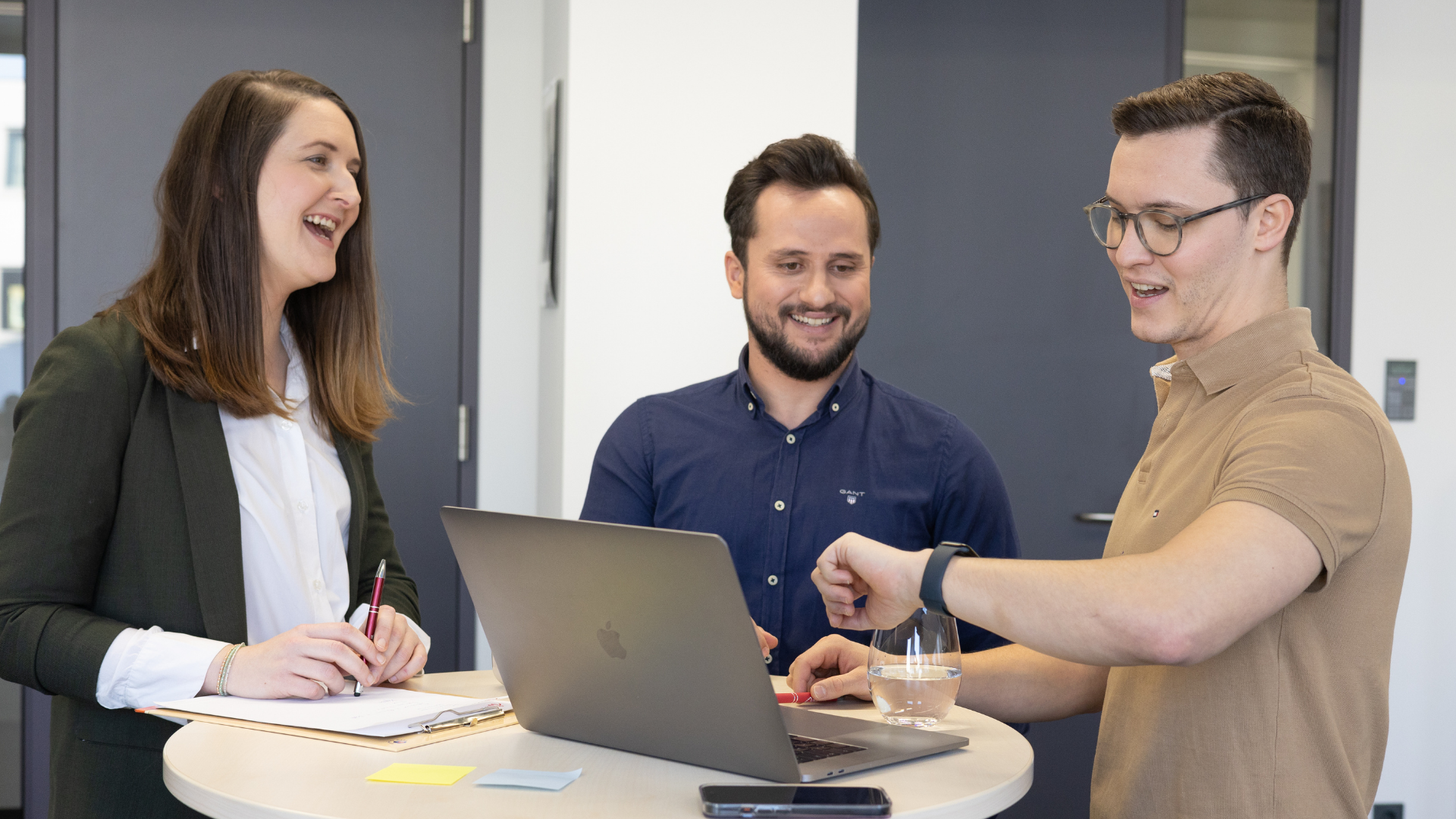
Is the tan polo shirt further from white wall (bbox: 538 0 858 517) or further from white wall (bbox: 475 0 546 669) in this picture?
white wall (bbox: 475 0 546 669)

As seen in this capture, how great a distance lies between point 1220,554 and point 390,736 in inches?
35.4

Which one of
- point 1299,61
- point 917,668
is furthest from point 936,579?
point 1299,61

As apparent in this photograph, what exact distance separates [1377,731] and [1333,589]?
0.19 meters

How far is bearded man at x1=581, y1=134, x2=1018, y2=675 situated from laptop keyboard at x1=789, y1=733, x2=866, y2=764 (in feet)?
2.22

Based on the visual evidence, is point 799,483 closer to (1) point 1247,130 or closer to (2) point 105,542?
(1) point 1247,130

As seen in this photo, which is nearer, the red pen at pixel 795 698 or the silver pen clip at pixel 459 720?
the silver pen clip at pixel 459 720

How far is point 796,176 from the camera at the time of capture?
6.88 feet

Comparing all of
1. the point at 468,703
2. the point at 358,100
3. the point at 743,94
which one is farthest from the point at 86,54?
the point at 468,703

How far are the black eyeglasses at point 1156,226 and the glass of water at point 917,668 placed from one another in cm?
52

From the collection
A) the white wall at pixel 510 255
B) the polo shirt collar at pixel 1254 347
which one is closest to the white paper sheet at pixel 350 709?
the polo shirt collar at pixel 1254 347

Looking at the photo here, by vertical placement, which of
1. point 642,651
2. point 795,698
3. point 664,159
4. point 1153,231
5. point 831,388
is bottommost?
point 795,698

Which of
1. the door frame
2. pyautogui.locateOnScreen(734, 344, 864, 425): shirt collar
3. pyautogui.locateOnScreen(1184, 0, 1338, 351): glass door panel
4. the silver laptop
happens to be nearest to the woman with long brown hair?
the silver laptop

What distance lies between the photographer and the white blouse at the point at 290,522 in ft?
5.55

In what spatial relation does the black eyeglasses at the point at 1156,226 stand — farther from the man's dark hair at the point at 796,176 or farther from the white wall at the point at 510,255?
the white wall at the point at 510,255
